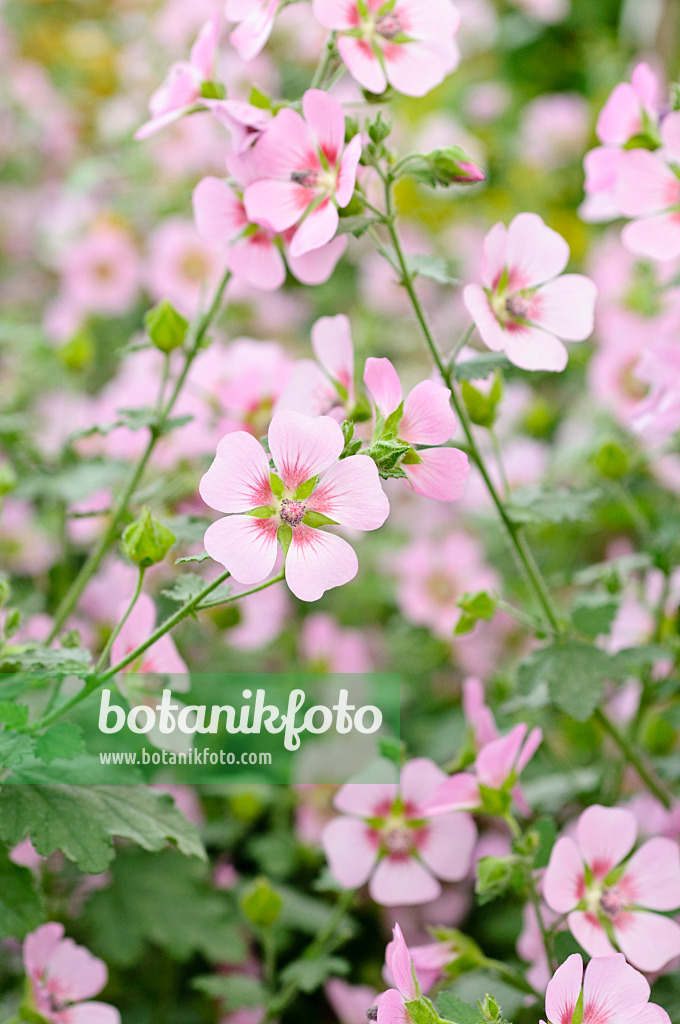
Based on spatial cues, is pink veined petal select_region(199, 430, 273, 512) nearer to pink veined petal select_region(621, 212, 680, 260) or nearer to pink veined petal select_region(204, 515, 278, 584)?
pink veined petal select_region(204, 515, 278, 584)

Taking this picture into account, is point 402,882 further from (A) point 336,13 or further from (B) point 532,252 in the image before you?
(A) point 336,13

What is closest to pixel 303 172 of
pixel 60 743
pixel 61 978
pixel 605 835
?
pixel 60 743

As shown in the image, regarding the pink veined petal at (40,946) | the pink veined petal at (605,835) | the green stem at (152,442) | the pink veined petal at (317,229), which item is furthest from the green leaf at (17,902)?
the pink veined petal at (317,229)

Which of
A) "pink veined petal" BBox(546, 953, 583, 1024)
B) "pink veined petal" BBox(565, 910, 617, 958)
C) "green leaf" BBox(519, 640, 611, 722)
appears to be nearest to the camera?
"pink veined petal" BBox(546, 953, 583, 1024)

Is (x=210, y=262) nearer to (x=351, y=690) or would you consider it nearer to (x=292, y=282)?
(x=292, y=282)

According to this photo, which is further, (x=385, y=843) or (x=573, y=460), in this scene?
(x=573, y=460)

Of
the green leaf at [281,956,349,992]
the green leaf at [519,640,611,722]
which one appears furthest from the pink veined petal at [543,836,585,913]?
the green leaf at [281,956,349,992]

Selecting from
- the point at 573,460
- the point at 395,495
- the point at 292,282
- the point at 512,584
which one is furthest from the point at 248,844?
the point at 292,282
